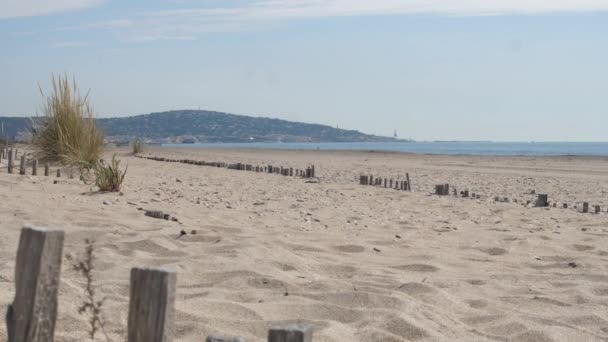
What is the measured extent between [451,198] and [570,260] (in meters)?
5.48

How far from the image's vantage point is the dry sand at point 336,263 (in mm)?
3684

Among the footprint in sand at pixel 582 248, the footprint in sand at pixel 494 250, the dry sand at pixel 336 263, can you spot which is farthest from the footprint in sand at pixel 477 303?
the footprint in sand at pixel 582 248

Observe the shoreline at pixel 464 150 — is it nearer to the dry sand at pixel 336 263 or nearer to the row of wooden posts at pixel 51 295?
the dry sand at pixel 336 263

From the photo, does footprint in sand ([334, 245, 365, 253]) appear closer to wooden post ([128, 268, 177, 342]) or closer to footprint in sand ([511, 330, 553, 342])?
footprint in sand ([511, 330, 553, 342])

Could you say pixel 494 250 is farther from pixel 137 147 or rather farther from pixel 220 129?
pixel 220 129

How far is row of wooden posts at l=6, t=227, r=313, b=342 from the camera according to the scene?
1.90 meters

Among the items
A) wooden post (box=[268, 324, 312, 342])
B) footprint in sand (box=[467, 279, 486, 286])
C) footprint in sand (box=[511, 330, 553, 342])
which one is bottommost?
footprint in sand (box=[511, 330, 553, 342])

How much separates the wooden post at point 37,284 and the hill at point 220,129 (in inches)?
4584

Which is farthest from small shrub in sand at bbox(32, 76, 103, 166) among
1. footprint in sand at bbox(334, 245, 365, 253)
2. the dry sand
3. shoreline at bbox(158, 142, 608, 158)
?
shoreline at bbox(158, 142, 608, 158)

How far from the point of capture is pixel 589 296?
447cm

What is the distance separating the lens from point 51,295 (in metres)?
1.98

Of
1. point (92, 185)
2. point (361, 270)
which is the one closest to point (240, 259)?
point (361, 270)

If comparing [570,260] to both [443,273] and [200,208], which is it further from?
[200,208]

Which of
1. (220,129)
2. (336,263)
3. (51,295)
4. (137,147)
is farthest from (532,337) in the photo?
(220,129)
